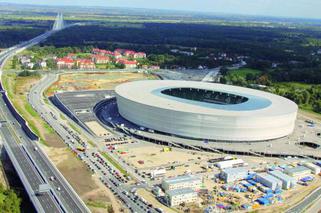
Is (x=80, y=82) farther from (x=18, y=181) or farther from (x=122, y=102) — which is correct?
(x=18, y=181)

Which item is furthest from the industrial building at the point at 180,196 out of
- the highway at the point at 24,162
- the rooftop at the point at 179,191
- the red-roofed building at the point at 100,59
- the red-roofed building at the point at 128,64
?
the red-roofed building at the point at 100,59

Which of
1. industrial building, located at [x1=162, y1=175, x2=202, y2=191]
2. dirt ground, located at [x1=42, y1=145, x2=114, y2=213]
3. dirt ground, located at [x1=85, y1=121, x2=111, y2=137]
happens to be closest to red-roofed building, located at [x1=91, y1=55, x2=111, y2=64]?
dirt ground, located at [x1=85, y1=121, x2=111, y2=137]

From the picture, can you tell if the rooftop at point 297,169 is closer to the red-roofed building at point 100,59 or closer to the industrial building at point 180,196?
the industrial building at point 180,196

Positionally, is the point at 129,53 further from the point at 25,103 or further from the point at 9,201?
the point at 9,201

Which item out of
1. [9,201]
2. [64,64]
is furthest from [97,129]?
[64,64]

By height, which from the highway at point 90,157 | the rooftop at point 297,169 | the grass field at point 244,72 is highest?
the grass field at point 244,72

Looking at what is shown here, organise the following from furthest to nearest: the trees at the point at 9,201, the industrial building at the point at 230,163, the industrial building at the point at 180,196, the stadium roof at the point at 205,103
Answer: the stadium roof at the point at 205,103 < the industrial building at the point at 230,163 < the industrial building at the point at 180,196 < the trees at the point at 9,201
